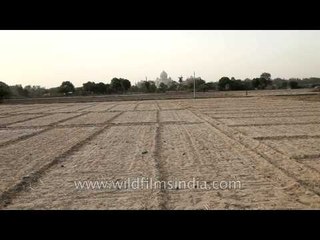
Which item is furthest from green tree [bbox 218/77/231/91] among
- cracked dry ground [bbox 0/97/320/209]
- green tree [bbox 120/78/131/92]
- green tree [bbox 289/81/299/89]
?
cracked dry ground [bbox 0/97/320/209]

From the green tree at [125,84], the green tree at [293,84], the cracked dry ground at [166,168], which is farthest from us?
the green tree at [125,84]

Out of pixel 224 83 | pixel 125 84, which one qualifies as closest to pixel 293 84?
pixel 224 83

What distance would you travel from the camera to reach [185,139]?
38.3 ft

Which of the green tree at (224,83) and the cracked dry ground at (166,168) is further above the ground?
the cracked dry ground at (166,168)

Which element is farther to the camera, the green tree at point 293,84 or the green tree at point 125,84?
the green tree at point 125,84

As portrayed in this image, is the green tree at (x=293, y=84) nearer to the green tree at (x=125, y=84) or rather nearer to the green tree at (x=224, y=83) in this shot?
the green tree at (x=224, y=83)

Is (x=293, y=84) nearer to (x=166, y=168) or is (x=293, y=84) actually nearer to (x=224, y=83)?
(x=224, y=83)

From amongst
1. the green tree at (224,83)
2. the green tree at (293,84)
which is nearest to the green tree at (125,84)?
the green tree at (224,83)

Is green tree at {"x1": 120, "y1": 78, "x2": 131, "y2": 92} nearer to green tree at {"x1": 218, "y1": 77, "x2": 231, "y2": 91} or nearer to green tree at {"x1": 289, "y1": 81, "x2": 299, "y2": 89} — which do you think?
green tree at {"x1": 218, "y1": 77, "x2": 231, "y2": 91}

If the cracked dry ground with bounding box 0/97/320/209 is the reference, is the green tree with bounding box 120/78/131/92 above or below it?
below
